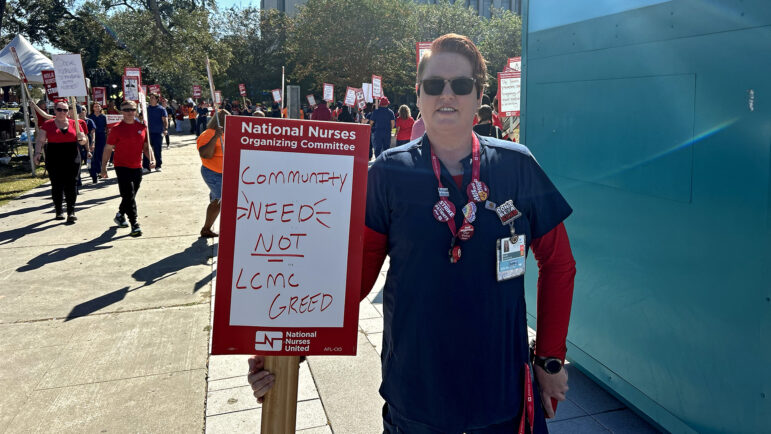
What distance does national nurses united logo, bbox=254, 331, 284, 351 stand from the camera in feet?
6.22

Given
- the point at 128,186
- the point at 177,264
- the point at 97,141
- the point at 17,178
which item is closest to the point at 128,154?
the point at 128,186

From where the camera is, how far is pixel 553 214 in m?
1.93

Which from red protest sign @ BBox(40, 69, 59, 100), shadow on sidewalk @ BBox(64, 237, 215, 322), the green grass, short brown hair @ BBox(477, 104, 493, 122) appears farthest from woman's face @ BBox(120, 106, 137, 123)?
red protest sign @ BBox(40, 69, 59, 100)

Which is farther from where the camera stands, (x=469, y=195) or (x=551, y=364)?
(x=551, y=364)

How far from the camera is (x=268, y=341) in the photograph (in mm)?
1899

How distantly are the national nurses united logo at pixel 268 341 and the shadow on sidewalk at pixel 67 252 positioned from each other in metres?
6.57

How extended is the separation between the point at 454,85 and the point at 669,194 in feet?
5.41

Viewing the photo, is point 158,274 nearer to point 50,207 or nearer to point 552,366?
point 50,207

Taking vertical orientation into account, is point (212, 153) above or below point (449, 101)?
below

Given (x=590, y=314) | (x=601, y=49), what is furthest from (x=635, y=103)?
(x=590, y=314)

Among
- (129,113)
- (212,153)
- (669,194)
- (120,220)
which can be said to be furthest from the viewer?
(120,220)

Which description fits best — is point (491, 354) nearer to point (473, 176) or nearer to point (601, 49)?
point (473, 176)

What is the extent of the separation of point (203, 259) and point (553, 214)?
6.44 meters

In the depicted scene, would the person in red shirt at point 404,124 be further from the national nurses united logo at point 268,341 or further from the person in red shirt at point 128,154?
the national nurses united logo at point 268,341
